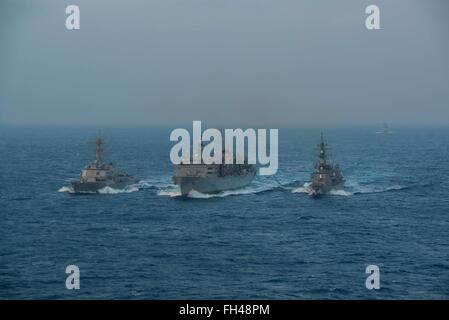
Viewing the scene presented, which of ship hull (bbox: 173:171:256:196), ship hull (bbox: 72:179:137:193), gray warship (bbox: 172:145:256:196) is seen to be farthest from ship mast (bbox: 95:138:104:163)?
ship hull (bbox: 173:171:256:196)

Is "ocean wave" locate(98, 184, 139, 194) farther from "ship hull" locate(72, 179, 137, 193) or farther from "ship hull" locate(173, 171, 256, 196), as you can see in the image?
"ship hull" locate(173, 171, 256, 196)

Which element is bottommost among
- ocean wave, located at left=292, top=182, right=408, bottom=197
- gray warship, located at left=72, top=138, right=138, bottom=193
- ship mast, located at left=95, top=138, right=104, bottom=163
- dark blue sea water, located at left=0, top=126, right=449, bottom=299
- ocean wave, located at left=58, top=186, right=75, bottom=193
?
dark blue sea water, located at left=0, top=126, right=449, bottom=299

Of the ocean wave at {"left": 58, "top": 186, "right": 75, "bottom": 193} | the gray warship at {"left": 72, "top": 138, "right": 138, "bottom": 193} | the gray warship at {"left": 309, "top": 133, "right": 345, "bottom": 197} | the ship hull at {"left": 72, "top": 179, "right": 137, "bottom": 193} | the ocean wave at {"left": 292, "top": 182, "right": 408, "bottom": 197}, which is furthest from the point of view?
the ocean wave at {"left": 58, "top": 186, "right": 75, "bottom": 193}

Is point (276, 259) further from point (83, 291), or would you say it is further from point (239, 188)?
point (239, 188)

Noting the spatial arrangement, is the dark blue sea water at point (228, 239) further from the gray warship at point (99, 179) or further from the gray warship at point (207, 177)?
the gray warship at point (99, 179)

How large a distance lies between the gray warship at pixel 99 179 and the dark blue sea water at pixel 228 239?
128 centimetres

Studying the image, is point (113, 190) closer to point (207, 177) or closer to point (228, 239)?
point (207, 177)

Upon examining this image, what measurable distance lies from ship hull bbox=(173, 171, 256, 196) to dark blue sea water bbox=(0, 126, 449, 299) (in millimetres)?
1028

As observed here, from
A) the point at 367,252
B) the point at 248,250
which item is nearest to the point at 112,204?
the point at 248,250

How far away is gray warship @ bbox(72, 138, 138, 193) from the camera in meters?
58.3

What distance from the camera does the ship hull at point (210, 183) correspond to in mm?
57531

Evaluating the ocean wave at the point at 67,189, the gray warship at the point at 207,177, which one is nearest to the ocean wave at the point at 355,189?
the gray warship at the point at 207,177

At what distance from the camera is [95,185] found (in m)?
58.8
